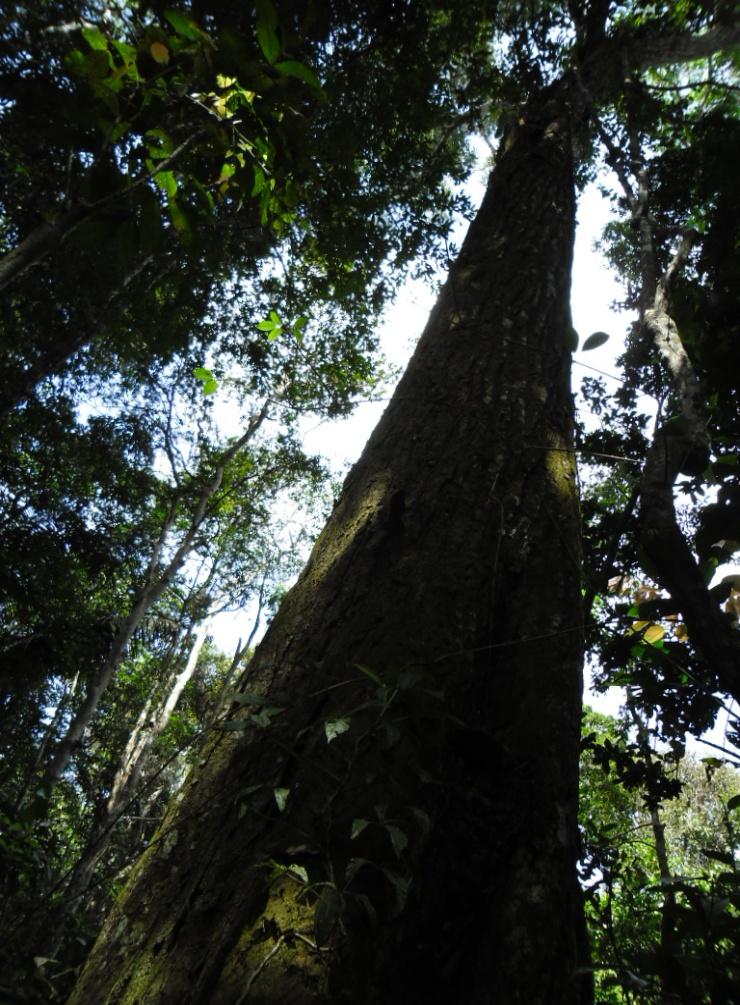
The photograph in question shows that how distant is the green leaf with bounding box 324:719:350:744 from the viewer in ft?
3.20

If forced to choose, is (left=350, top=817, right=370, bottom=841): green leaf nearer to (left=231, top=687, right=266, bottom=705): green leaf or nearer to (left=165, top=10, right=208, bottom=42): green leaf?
(left=231, top=687, right=266, bottom=705): green leaf

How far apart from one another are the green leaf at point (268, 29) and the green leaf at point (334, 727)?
5.60 feet

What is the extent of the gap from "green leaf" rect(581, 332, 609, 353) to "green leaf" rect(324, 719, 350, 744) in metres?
1.57

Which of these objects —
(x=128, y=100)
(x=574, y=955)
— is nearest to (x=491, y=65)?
(x=128, y=100)

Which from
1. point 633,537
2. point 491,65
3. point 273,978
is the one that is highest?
point 491,65

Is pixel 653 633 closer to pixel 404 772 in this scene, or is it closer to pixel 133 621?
pixel 404 772

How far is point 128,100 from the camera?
1.74 metres

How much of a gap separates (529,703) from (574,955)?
1.41 feet

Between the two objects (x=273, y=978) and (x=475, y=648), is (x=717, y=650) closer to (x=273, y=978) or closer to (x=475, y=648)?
(x=475, y=648)

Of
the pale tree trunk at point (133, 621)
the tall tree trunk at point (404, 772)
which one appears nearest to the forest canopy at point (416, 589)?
the tall tree trunk at point (404, 772)

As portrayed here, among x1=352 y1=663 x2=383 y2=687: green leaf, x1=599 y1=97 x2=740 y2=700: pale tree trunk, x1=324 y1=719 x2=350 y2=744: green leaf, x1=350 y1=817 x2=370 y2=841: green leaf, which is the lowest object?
x1=350 y1=817 x2=370 y2=841: green leaf

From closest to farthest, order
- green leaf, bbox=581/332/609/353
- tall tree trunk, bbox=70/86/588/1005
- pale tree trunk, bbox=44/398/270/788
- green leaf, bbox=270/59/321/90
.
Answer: tall tree trunk, bbox=70/86/588/1005 < green leaf, bbox=270/59/321/90 < green leaf, bbox=581/332/609/353 < pale tree trunk, bbox=44/398/270/788

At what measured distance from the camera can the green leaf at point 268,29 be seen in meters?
1.45

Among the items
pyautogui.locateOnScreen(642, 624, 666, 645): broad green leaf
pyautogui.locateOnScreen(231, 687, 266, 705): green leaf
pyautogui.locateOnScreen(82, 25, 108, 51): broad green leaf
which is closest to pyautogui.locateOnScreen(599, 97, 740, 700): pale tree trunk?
pyautogui.locateOnScreen(642, 624, 666, 645): broad green leaf
